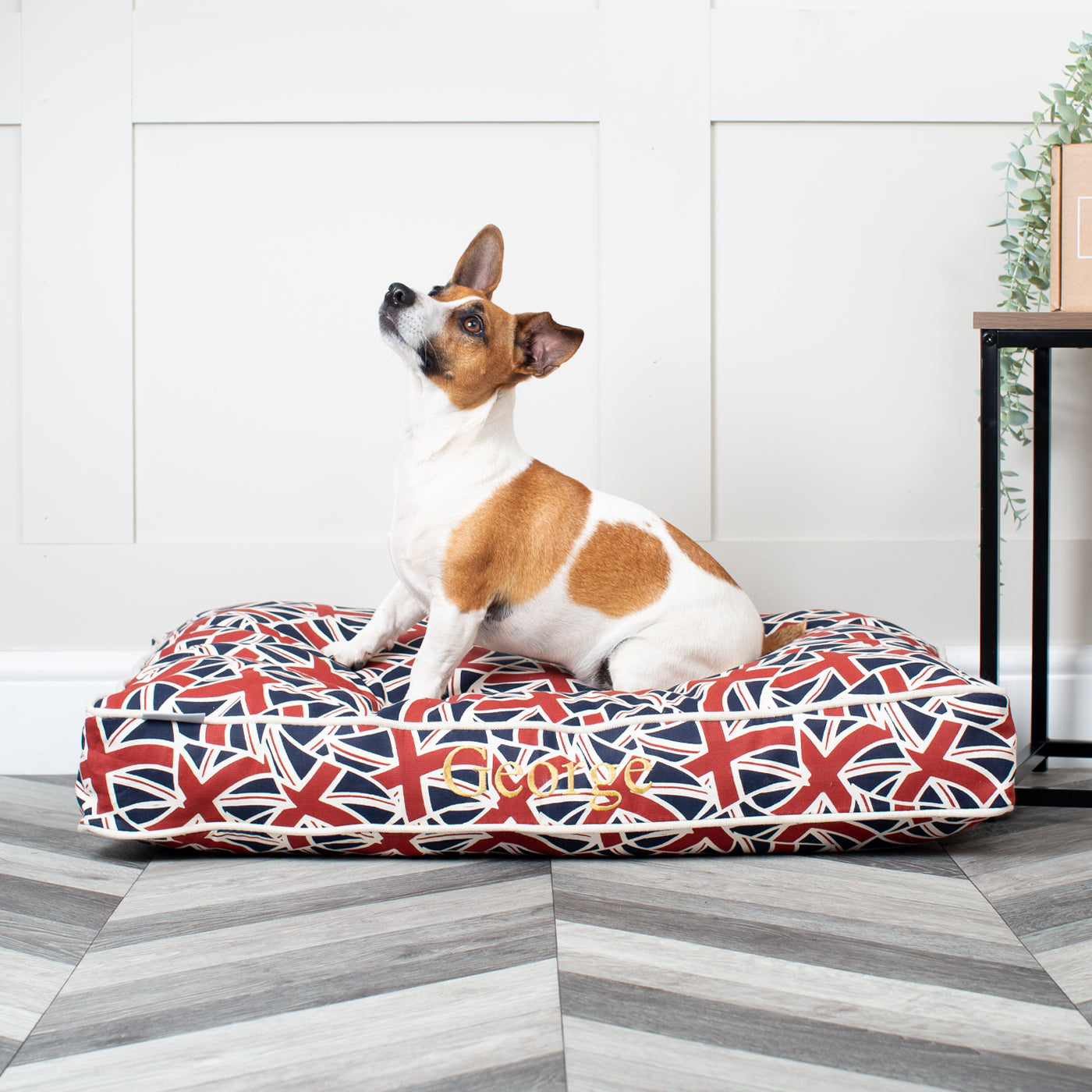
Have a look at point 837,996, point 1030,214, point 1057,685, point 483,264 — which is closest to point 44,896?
point 837,996

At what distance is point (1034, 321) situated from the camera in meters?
1.71

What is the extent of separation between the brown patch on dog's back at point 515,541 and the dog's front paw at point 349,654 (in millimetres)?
327

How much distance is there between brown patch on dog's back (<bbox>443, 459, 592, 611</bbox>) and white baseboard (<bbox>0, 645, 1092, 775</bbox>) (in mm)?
915

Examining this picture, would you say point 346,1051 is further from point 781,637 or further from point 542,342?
point 781,637

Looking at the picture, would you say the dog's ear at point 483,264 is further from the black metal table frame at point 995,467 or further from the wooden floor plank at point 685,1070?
the wooden floor plank at point 685,1070

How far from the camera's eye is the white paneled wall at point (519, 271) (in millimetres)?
2135

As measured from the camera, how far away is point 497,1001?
1019 millimetres

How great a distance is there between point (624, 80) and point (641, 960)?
1816 mm

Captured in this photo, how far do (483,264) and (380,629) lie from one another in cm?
69

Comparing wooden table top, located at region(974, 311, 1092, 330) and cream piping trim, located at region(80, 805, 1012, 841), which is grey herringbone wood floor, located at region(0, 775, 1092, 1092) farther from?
wooden table top, located at region(974, 311, 1092, 330)

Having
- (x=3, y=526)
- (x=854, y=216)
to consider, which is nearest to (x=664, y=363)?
(x=854, y=216)

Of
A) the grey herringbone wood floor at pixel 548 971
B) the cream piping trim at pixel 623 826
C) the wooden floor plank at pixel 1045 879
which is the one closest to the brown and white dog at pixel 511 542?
→ the cream piping trim at pixel 623 826

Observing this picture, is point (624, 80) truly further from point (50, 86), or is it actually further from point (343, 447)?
point (50, 86)

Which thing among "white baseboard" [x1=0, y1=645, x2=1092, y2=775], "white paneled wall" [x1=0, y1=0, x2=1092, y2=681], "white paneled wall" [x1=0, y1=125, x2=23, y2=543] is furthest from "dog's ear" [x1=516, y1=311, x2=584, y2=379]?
"white paneled wall" [x1=0, y1=125, x2=23, y2=543]
